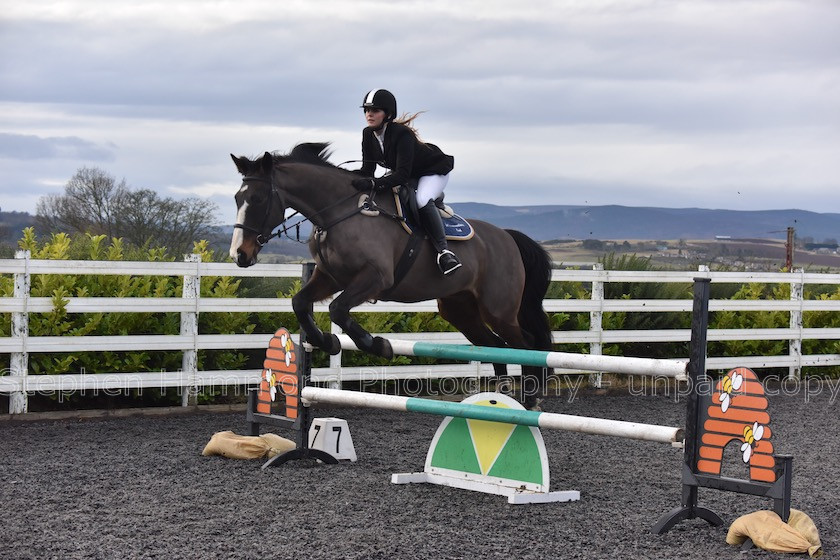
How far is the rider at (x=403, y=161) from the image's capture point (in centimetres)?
562

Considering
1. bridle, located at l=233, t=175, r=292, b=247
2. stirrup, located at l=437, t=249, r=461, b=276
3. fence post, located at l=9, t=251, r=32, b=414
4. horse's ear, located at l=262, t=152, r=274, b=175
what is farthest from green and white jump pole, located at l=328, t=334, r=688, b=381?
fence post, located at l=9, t=251, r=32, b=414

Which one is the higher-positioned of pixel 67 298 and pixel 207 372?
pixel 67 298

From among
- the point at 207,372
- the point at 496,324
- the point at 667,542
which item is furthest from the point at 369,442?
the point at 667,542

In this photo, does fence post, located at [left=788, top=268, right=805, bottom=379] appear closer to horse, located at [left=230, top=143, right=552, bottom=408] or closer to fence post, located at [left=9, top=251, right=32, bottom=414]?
horse, located at [left=230, top=143, right=552, bottom=408]

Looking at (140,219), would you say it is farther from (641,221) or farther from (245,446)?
(641,221)

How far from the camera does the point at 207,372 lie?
7973mm

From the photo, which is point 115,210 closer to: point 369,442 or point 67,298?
point 67,298

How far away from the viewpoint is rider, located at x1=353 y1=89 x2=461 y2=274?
562cm

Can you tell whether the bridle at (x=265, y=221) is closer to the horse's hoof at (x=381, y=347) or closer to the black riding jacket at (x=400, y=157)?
the black riding jacket at (x=400, y=157)

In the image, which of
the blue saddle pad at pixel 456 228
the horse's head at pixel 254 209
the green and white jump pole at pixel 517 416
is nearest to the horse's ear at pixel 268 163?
the horse's head at pixel 254 209

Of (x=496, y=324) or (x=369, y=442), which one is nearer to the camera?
(x=496, y=324)

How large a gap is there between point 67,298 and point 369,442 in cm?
271

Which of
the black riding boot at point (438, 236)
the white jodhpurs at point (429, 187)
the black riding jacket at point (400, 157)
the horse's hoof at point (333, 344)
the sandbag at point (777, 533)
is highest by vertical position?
the black riding jacket at point (400, 157)

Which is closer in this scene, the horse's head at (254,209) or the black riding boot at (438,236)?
the horse's head at (254,209)
